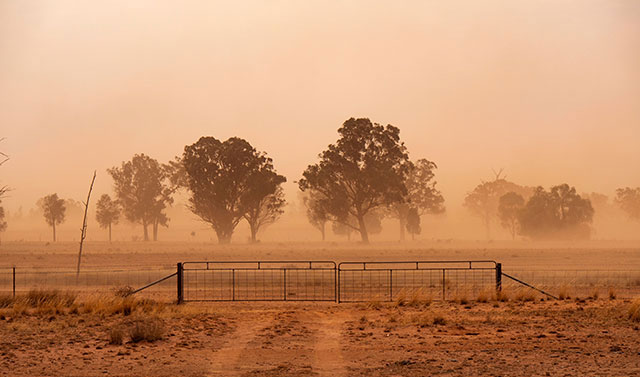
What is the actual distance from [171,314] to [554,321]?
409 inches

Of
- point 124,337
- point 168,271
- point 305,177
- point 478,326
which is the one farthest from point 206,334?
point 305,177

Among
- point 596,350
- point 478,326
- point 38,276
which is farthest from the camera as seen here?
point 38,276

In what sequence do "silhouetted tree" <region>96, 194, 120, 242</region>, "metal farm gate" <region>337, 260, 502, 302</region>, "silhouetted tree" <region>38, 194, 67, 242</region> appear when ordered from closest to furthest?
"metal farm gate" <region>337, 260, 502, 302</region> → "silhouetted tree" <region>96, 194, 120, 242</region> → "silhouetted tree" <region>38, 194, 67, 242</region>

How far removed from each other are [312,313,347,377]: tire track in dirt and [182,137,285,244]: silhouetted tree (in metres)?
75.0

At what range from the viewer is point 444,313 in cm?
2106

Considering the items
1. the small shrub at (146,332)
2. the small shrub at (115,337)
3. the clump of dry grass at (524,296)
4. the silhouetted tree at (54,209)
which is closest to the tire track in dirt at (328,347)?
the small shrub at (146,332)

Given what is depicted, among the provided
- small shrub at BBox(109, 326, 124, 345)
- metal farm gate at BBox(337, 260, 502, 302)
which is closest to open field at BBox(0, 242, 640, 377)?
small shrub at BBox(109, 326, 124, 345)

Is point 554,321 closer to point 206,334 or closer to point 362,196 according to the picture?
point 206,334

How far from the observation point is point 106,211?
121 metres

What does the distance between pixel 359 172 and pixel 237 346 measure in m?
77.6

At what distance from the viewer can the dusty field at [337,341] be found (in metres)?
14.1

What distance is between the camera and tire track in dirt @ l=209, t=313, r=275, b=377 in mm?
14086

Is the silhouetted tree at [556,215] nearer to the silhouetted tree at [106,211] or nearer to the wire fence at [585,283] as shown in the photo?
the silhouetted tree at [106,211]

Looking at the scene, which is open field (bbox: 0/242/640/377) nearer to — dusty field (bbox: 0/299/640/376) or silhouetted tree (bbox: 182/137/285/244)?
dusty field (bbox: 0/299/640/376)
